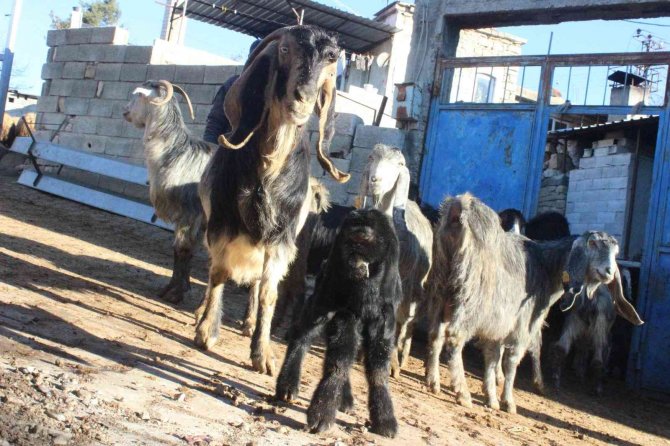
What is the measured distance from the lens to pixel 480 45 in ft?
65.8

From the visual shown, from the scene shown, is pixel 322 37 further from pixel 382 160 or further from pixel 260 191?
pixel 382 160

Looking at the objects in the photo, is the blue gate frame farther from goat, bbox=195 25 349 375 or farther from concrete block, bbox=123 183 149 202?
goat, bbox=195 25 349 375

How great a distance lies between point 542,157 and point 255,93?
490cm

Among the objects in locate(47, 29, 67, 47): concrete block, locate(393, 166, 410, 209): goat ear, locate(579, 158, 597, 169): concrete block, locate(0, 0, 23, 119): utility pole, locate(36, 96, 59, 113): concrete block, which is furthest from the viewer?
locate(0, 0, 23, 119): utility pole

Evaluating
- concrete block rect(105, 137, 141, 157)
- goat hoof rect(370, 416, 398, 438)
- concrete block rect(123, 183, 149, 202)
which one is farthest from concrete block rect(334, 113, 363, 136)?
goat hoof rect(370, 416, 398, 438)

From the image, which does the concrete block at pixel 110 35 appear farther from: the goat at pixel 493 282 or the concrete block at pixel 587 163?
the goat at pixel 493 282

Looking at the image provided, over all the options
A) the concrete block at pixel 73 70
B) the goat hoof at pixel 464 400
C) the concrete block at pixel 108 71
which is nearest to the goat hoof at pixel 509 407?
the goat hoof at pixel 464 400

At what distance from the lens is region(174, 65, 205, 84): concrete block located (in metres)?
10.4

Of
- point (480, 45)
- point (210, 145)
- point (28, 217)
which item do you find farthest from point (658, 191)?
point (480, 45)

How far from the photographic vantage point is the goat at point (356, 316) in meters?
3.60

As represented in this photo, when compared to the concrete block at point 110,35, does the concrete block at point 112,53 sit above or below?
below

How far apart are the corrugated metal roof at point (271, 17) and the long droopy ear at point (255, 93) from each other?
869 centimetres

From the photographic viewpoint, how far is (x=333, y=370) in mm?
3525

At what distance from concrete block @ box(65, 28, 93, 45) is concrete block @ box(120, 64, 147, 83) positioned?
115 cm
